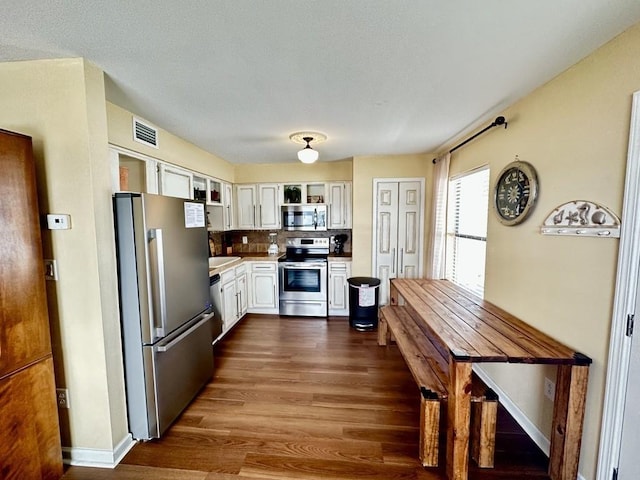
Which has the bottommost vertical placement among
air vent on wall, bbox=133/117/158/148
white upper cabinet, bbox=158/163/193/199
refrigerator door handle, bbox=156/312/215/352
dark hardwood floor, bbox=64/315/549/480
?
dark hardwood floor, bbox=64/315/549/480

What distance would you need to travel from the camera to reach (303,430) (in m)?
1.95

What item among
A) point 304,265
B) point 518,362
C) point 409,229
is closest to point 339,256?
point 304,265

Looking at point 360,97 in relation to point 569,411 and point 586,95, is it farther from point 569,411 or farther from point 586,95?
point 569,411

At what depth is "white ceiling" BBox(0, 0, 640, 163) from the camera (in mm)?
1164

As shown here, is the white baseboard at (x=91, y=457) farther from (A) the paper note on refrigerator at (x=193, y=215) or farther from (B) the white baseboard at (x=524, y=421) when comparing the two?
(B) the white baseboard at (x=524, y=421)

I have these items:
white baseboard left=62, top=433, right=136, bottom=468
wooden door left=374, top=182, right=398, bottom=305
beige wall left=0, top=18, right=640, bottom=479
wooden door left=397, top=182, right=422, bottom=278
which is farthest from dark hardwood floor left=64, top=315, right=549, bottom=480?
wooden door left=397, top=182, right=422, bottom=278

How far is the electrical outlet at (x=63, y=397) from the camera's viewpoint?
1695 millimetres

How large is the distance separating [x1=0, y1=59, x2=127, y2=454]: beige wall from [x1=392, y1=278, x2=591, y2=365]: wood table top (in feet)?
6.89

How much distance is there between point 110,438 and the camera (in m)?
1.69

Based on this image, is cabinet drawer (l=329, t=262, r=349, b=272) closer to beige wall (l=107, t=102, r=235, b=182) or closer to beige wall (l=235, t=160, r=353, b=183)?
beige wall (l=235, t=160, r=353, b=183)

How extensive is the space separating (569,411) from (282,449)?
1.68 meters

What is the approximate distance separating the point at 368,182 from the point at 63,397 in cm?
374

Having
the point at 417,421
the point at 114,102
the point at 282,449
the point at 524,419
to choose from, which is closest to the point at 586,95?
the point at 524,419

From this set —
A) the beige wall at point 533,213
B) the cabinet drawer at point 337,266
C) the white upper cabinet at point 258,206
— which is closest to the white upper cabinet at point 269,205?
the white upper cabinet at point 258,206
